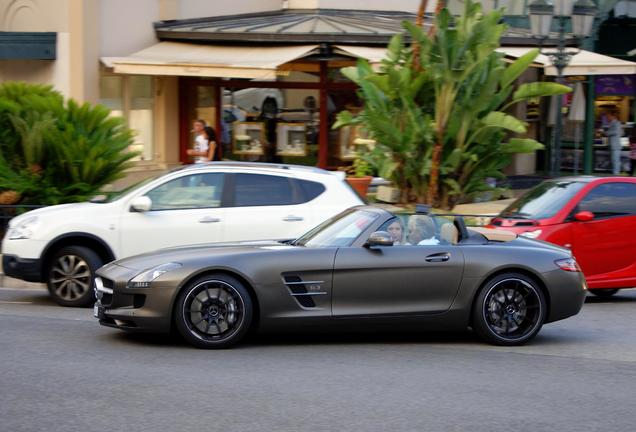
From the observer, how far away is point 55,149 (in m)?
15.8

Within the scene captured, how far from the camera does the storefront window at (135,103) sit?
2334cm

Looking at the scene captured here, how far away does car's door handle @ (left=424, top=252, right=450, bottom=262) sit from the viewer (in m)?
9.27

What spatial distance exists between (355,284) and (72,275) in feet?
13.4

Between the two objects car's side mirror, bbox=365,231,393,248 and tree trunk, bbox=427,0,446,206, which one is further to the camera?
tree trunk, bbox=427,0,446,206

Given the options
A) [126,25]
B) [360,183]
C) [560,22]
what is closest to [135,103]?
[126,25]

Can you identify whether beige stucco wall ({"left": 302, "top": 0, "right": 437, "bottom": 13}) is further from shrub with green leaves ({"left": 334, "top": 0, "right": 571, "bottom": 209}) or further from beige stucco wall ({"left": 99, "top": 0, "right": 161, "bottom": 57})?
shrub with green leaves ({"left": 334, "top": 0, "right": 571, "bottom": 209})

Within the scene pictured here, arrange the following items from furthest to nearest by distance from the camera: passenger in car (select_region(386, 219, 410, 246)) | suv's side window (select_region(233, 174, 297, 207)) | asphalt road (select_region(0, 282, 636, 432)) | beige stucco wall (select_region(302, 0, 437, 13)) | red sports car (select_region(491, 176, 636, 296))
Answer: beige stucco wall (select_region(302, 0, 437, 13))
red sports car (select_region(491, 176, 636, 296))
suv's side window (select_region(233, 174, 297, 207))
passenger in car (select_region(386, 219, 410, 246))
asphalt road (select_region(0, 282, 636, 432))

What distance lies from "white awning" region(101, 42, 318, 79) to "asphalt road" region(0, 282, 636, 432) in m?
11.6

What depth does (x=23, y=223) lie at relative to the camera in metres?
11.9

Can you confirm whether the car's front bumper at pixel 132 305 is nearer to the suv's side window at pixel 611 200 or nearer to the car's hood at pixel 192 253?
the car's hood at pixel 192 253

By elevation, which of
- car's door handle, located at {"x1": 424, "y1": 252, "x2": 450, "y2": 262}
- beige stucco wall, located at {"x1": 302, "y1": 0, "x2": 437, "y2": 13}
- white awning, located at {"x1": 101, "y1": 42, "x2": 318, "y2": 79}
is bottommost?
car's door handle, located at {"x1": 424, "y1": 252, "x2": 450, "y2": 262}

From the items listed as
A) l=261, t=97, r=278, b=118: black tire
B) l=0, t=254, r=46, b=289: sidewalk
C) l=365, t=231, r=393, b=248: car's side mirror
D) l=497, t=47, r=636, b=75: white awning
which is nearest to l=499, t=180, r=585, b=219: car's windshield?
l=365, t=231, r=393, b=248: car's side mirror

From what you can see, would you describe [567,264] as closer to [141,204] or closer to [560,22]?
[141,204]

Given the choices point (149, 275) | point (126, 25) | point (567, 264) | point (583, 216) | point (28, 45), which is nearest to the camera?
point (149, 275)
